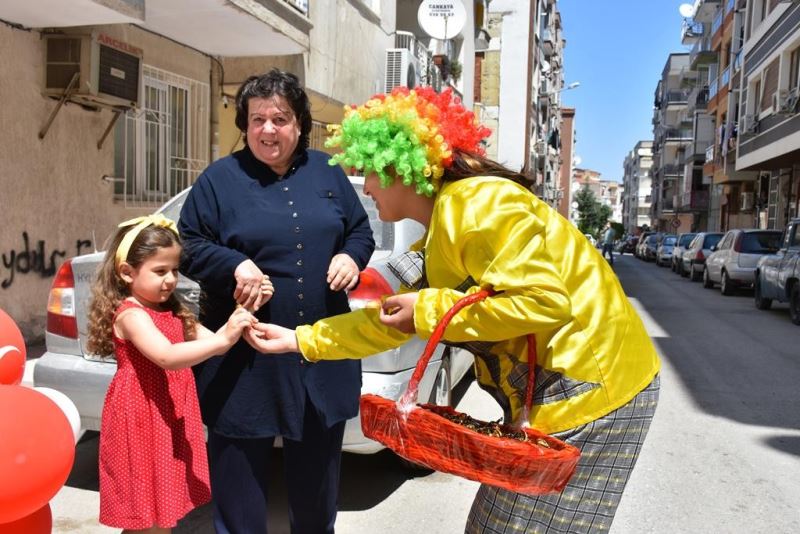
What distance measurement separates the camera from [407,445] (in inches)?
69.9

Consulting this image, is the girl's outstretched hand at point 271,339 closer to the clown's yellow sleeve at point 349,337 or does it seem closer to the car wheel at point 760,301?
the clown's yellow sleeve at point 349,337

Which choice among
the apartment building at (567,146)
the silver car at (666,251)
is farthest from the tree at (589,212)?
the silver car at (666,251)

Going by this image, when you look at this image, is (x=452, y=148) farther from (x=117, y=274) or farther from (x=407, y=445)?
(x=117, y=274)

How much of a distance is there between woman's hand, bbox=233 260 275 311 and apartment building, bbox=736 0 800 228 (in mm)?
21273

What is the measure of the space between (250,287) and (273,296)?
17 centimetres

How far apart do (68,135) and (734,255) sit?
14.7 meters

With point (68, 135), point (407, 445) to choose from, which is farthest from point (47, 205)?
point (407, 445)

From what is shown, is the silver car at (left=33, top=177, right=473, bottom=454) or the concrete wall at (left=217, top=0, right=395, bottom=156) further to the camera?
the concrete wall at (left=217, top=0, right=395, bottom=156)

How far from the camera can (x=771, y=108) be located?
23359 millimetres

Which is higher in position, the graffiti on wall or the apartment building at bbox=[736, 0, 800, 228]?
the apartment building at bbox=[736, 0, 800, 228]

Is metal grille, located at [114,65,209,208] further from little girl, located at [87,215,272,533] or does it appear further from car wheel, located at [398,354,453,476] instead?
little girl, located at [87,215,272,533]

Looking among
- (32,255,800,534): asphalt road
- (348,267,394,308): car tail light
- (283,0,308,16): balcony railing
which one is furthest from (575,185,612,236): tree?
(348,267,394,308): car tail light

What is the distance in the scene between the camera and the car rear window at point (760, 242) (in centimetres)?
1648

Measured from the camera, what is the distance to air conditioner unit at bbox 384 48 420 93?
14594mm
